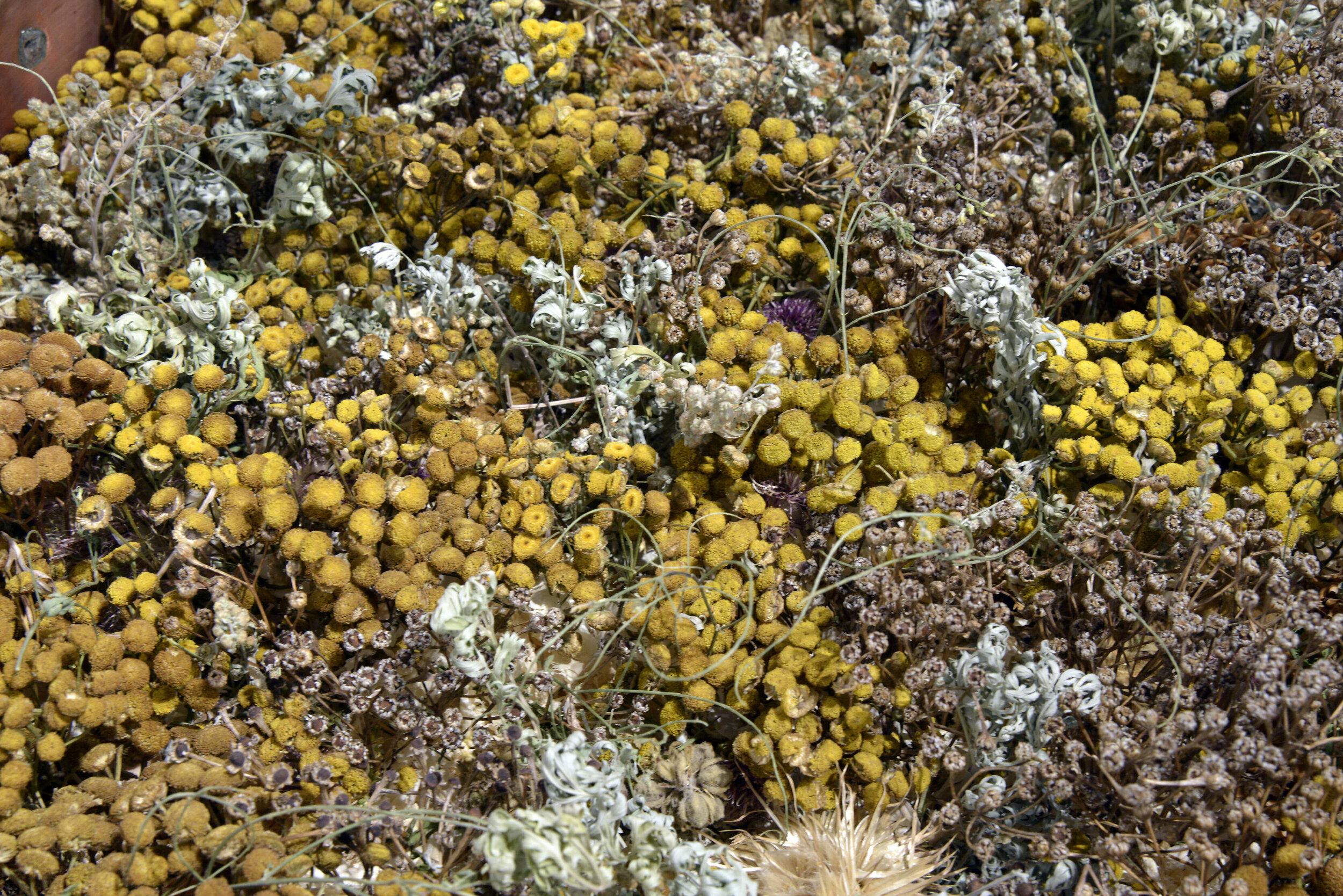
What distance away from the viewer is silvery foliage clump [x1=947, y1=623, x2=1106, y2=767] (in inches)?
70.4

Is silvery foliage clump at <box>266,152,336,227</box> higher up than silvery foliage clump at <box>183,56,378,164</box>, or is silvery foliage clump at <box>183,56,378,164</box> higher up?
silvery foliage clump at <box>183,56,378,164</box>

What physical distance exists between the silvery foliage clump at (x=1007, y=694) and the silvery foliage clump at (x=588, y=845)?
54cm

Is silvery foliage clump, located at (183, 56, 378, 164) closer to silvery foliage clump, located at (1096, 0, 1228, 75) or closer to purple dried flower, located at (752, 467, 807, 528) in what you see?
purple dried flower, located at (752, 467, 807, 528)

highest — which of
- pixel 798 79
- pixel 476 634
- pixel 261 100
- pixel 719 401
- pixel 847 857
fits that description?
pixel 798 79

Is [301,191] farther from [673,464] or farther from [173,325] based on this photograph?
[673,464]

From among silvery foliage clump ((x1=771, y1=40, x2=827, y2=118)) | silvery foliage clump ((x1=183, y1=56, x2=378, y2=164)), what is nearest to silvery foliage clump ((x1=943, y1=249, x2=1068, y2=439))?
silvery foliage clump ((x1=771, y1=40, x2=827, y2=118))

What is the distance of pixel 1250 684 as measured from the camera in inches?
65.9

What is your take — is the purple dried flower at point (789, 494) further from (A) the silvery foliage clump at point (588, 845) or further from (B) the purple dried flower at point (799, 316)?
(A) the silvery foliage clump at point (588, 845)

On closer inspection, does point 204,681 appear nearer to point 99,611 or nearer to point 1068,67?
point 99,611

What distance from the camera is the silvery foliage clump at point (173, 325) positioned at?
204 centimetres

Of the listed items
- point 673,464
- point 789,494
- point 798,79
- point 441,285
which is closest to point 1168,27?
point 798,79

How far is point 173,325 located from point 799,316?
1456 mm

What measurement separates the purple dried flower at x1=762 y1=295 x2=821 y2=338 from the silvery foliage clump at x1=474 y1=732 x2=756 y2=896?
1095mm

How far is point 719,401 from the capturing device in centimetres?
190
